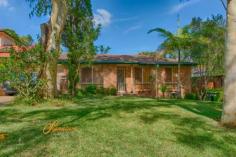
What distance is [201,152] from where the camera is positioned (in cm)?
620

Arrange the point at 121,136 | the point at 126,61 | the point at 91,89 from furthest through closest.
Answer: the point at 126,61 → the point at 91,89 → the point at 121,136

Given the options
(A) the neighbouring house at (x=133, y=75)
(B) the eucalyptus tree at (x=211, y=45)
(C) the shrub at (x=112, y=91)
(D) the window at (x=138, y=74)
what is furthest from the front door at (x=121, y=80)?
(B) the eucalyptus tree at (x=211, y=45)

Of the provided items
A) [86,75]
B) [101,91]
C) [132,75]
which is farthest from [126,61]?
[86,75]

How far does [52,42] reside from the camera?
1612 centimetres

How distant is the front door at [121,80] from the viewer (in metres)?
28.9

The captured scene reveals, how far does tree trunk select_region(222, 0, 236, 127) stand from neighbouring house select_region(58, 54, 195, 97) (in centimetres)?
1920

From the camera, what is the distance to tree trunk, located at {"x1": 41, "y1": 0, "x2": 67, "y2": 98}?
15875 millimetres

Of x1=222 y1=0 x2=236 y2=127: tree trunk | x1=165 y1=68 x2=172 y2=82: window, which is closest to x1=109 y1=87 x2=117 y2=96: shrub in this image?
x1=165 y1=68 x2=172 y2=82: window

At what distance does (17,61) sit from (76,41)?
7354 mm

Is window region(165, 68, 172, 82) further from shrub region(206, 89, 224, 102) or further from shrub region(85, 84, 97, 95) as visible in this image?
shrub region(85, 84, 97, 95)

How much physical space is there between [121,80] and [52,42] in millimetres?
13607

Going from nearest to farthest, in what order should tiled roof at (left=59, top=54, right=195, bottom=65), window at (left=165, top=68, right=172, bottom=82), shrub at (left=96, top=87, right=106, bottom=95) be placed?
shrub at (left=96, top=87, right=106, bottom=95) → tiled roof at (left=59, top=54, right=195, bottom=65) → window at (left=165, top=68, right=172, bottom=82)

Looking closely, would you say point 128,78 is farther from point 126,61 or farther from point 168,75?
point 168,75

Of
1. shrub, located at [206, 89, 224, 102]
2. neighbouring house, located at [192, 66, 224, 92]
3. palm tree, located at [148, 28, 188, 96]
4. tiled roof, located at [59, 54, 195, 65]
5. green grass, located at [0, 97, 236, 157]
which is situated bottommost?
green grass, located at [0, 97, 236, 157]
